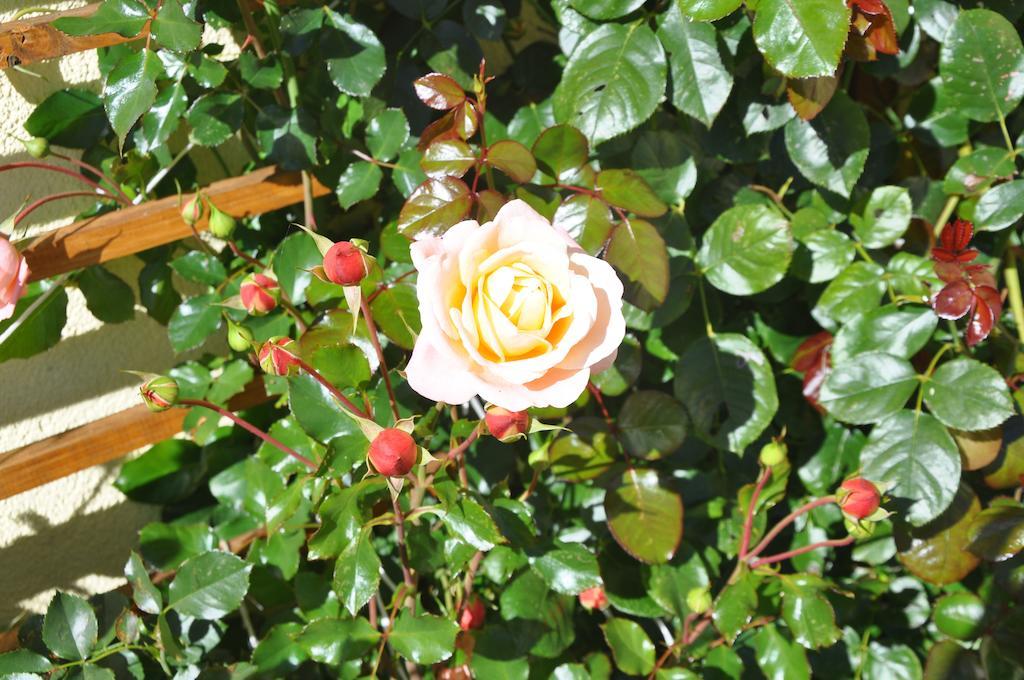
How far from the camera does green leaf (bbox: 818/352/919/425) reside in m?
1.12

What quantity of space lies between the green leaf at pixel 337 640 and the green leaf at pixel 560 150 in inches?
22.7

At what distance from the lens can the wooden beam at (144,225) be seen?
1.08 m

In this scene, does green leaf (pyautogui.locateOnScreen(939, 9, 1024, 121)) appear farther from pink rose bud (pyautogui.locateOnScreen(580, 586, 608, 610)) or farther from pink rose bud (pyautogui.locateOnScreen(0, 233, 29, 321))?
pink rose bud (pyautogui.locateOnScreen(0, 233, 29, 321))

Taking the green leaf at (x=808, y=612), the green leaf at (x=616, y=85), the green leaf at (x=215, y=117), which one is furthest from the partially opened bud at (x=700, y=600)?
the green leaf at (x=215, y=117)

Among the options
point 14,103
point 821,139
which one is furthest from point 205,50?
point 821,139

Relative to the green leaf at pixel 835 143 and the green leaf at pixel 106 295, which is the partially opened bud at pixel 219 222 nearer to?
the green leaf at pixel 106 295

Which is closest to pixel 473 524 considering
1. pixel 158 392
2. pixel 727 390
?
pixel 158 392

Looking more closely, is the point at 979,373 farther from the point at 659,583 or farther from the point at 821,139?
the point at 659,583

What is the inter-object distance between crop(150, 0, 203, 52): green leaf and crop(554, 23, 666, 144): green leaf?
426mm

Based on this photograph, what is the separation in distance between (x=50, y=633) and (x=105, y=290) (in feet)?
1.50

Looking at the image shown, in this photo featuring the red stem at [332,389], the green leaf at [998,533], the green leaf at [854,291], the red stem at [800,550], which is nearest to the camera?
the red stem at [332,389]

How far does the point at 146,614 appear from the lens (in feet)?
3.76

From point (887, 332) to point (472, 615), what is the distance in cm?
66

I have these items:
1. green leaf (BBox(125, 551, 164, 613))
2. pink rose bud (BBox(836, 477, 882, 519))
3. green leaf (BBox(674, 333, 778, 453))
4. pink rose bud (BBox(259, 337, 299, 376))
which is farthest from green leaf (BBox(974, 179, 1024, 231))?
green leaf (BBox(125, 551, 164, 613))
